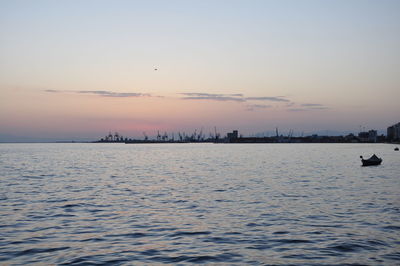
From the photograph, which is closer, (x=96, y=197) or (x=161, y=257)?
(x=161, y=257)

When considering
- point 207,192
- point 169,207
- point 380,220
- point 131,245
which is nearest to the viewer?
point 131,245

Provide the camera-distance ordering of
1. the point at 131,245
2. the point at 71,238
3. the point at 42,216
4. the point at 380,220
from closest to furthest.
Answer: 1. the point at 131,245
2. the point at 71,238
3. the point at 380,220
4. the point at 42,216

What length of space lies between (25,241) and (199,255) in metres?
8.96

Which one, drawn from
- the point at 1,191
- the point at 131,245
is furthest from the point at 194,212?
→ the point at 1,191

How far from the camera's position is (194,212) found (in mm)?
29156

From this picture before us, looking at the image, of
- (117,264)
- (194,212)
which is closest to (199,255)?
(117,264)

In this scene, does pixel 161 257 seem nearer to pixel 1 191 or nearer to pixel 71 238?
pixel 71 238

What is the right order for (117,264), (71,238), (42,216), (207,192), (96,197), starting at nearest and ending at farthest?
(117,264), (71,238), (42,216), (96,197), (207,192)

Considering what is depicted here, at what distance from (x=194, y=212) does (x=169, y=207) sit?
122 inches

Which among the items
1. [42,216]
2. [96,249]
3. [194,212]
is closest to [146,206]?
[194,212]

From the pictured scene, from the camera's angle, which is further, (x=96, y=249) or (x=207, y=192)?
(x=207, y=192)

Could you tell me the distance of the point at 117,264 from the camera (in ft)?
55.2

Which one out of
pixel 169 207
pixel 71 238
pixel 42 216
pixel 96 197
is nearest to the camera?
pixel 71 238

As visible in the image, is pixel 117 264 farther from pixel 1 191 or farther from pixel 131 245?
pixel 1 191
